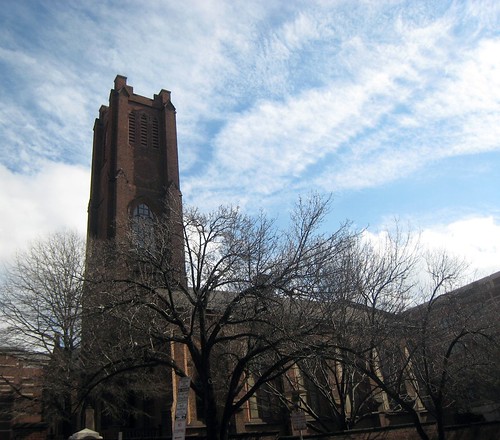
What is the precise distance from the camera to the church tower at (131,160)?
111ft

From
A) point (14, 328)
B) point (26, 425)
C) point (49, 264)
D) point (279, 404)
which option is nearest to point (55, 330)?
point (14, 328)

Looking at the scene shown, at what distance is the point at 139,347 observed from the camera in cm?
1315

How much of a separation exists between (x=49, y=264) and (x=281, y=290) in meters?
14.8

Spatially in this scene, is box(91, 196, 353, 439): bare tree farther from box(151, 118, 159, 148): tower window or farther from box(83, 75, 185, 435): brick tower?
box(151, 118, 159, 148): tower window

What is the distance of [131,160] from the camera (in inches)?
1404

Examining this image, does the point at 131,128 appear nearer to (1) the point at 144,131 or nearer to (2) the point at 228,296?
(1) the point at 144,131

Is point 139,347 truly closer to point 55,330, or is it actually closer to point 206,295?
point 206,295

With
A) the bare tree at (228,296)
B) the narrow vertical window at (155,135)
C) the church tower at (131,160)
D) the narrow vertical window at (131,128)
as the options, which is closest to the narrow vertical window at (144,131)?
the church tower at (131,160)

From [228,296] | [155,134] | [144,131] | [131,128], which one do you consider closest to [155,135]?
[155,134]

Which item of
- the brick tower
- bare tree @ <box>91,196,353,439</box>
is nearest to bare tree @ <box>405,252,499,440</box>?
bare tree @ <box>91,196,353,439</box>

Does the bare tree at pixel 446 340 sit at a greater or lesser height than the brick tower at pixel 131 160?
lesser

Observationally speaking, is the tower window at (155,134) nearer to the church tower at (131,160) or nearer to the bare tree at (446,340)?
the church tower at (131,160)

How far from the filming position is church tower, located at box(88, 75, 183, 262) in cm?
3369

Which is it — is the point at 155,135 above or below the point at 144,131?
below
